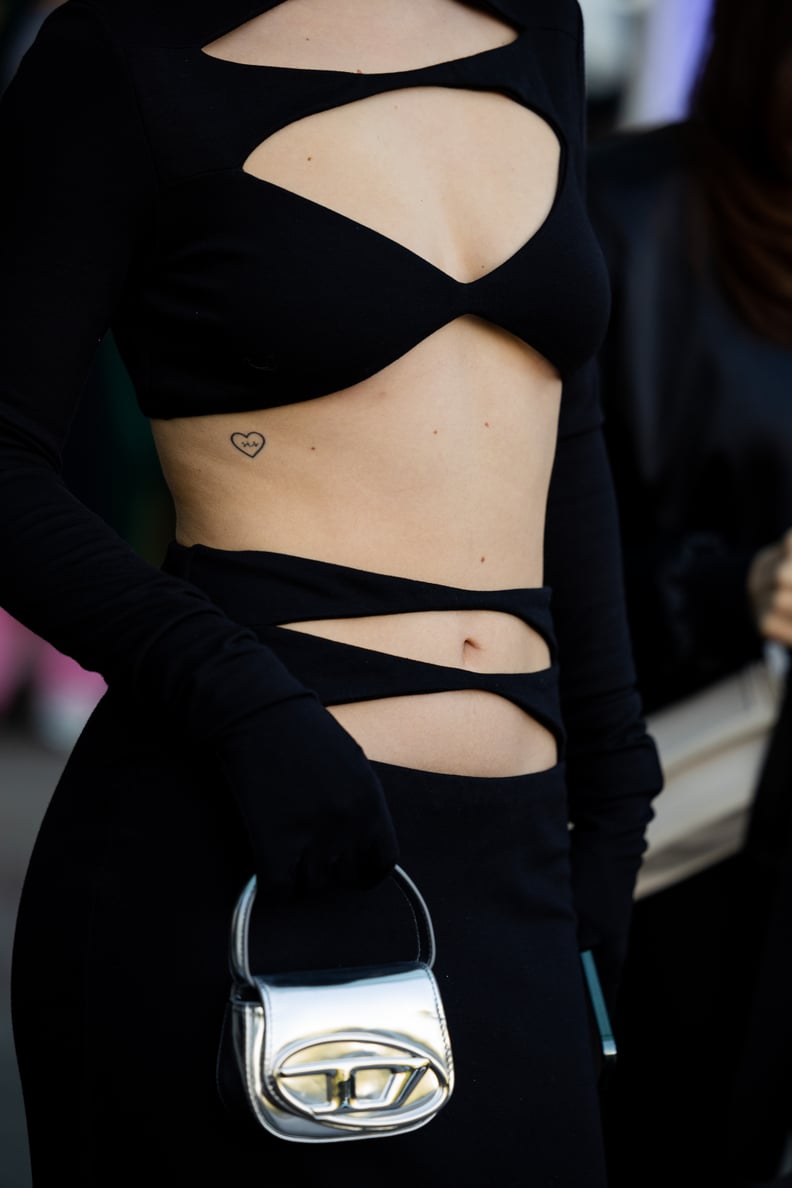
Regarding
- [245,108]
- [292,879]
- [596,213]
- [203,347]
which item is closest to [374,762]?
[292,879]

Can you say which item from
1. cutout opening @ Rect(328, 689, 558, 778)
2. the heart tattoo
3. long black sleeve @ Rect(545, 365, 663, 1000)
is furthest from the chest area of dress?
cutout opening @ Rect(328, 689, 558, 778)

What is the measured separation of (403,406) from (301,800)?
394mm

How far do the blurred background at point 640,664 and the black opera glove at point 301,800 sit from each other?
57 centimetres

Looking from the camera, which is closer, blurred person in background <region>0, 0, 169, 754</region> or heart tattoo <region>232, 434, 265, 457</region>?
heart tattoo <region>232, 434, 265, 457</region>

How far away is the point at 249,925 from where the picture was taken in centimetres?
124

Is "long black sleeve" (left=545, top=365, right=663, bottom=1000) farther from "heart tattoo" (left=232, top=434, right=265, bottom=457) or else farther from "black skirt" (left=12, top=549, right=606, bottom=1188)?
"heart tattoo" (left=232, top=434, right=265, bottom=457)

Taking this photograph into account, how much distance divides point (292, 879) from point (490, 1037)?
27 cm

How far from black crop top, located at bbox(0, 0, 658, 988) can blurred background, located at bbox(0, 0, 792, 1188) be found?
79 mm

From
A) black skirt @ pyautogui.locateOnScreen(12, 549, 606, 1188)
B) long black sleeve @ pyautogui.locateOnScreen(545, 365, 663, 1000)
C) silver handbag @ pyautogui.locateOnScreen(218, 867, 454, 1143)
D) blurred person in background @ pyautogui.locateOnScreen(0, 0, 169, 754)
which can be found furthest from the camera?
blurred person in background @ pyautogui.locateOnScreen(0, 0, 169, 754)

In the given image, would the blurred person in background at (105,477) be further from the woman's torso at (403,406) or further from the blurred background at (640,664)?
the woman's torso at (403,406)

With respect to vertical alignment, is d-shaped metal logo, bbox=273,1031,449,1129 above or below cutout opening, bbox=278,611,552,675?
below

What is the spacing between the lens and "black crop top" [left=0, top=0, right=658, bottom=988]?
4.02ft

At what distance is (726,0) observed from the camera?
2.29 m

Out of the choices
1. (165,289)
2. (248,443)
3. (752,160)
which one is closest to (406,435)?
(248,443)
